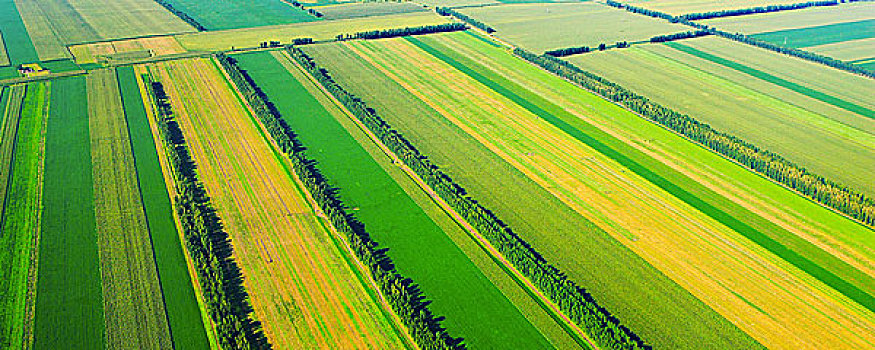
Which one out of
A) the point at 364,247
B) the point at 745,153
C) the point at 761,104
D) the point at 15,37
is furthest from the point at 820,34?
the point at 15,37

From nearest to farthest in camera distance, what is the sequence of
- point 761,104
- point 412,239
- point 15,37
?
point 412,239 → point 761,104 → point 15,37

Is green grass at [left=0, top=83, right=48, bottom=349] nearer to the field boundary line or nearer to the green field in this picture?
the field boundary line

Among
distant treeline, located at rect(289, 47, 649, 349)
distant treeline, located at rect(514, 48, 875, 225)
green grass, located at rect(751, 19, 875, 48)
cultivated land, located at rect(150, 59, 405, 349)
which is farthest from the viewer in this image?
green grass, located at rect(751, 19, 875, 48)

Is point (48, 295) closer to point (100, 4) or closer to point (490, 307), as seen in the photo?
point (490, 307)

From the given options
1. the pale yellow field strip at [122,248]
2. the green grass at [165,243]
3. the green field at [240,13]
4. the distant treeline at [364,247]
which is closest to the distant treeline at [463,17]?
the green field at [240,13]

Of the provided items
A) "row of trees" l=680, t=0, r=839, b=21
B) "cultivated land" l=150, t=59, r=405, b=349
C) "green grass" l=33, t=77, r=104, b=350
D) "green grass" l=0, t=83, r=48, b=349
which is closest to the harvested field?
"cultivated land" l=150, t=59, r=405, b=349

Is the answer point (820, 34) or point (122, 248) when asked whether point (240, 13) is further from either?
point (820, 34)

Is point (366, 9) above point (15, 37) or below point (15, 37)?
above
